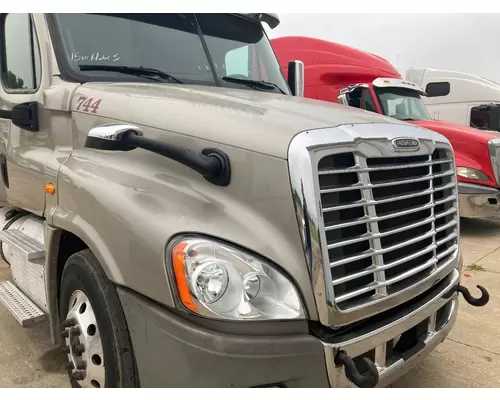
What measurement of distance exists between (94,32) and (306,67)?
627cm

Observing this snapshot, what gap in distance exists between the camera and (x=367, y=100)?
7812mm

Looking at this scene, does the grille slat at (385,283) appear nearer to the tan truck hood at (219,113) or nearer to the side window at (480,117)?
the tan truck hood at (219,113)

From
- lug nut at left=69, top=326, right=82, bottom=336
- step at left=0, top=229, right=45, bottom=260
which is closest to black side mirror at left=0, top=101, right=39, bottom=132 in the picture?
step at left=0, top=229, right=45, bottom=260

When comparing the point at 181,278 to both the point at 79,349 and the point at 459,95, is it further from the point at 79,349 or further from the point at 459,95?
the point at 459,95

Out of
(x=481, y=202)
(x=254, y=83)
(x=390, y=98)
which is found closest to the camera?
(x=254, y=83)

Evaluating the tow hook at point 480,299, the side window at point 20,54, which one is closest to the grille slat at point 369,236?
the tow hook at point 480,299

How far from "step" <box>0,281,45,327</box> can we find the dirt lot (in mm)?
385

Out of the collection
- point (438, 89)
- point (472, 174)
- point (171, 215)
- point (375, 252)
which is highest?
point (438, 89)

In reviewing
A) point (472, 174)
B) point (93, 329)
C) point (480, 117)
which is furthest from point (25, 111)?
point (480, 117)

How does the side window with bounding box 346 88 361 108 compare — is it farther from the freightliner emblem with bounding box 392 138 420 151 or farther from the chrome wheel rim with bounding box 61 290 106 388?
the chrome wheel rim with bounding box 61 290 106 388

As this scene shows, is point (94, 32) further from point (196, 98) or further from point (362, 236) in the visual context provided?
point (362, 236)

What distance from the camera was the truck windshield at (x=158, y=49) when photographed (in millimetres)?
3023

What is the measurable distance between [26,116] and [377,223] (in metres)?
2.44

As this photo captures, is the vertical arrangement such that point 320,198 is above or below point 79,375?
above
